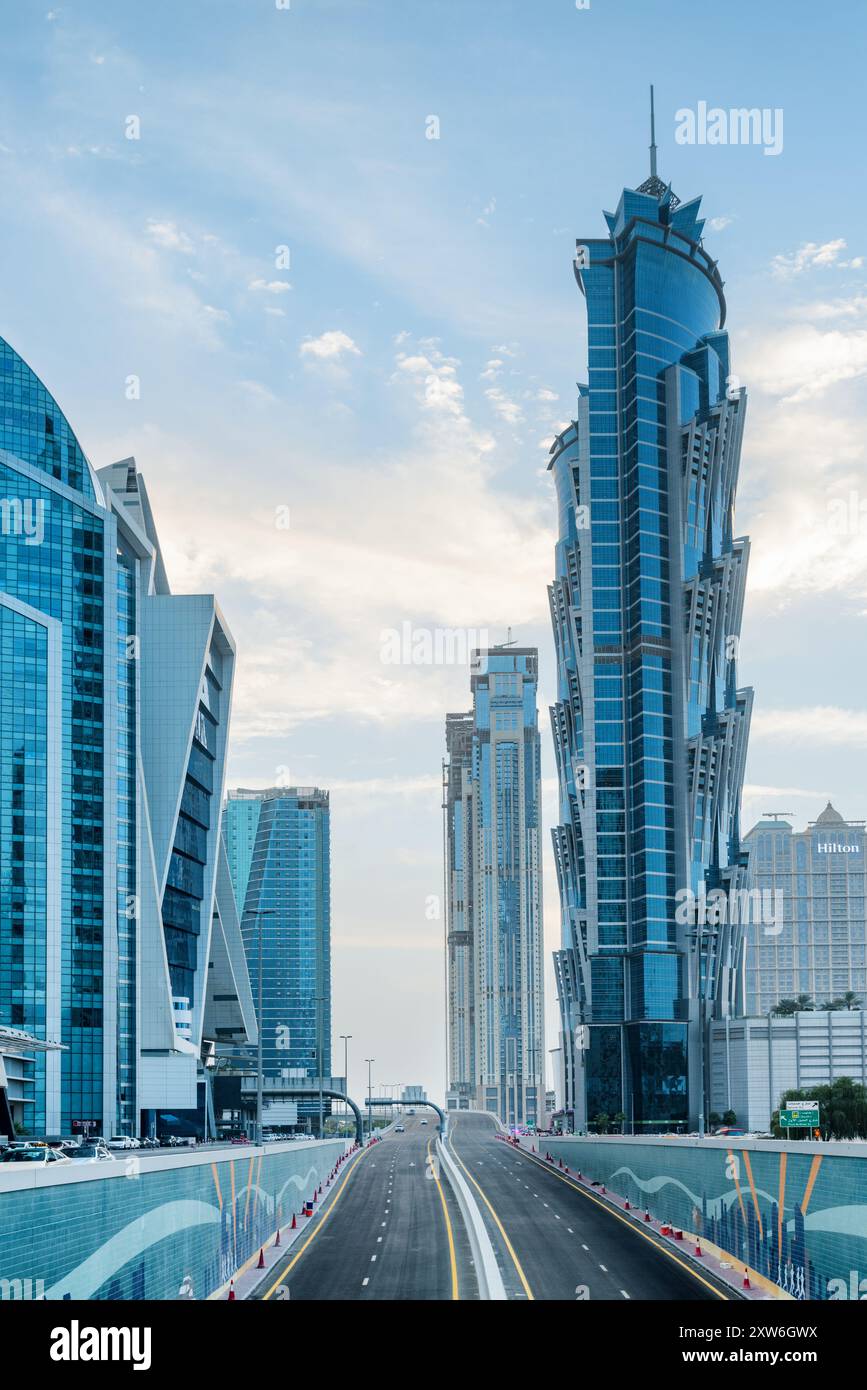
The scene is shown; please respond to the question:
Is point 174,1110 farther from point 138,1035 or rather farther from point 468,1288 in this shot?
point 468,1288

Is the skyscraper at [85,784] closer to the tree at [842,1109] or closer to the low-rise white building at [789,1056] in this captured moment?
the tree at [842,1109]

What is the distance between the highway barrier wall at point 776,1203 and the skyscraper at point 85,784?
74039 millimetres

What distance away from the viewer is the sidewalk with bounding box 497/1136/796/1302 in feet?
177

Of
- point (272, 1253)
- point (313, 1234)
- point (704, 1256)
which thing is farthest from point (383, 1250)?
point (704, 1256)

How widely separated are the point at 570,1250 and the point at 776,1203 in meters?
20.6

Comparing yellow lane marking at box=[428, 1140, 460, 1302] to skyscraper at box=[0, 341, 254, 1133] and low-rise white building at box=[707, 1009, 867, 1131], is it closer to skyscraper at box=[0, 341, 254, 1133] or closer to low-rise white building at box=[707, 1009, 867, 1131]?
skyscraper at box=[0, 341, 254, 1133]

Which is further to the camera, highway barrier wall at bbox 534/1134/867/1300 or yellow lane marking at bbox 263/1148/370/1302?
yellow lane marking at bbox 263/1148/370/1302

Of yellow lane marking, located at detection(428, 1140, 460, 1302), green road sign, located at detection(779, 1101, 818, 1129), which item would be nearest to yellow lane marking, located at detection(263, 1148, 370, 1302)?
yellow lane marking, located at detection(428, 1140, 460, 1302)

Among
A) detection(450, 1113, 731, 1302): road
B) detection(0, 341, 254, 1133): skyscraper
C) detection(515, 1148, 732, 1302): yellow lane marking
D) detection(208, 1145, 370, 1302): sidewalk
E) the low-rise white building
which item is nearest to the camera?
detection(208, 1145, 370, 1302): sidewalk

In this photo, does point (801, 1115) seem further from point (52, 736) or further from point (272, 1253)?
point (52, 736)

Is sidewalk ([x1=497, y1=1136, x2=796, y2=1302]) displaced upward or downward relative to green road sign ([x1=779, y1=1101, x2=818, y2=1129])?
downward

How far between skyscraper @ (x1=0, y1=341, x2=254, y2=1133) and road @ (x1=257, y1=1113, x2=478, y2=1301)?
4154cm

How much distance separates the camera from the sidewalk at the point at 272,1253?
5487 cm
